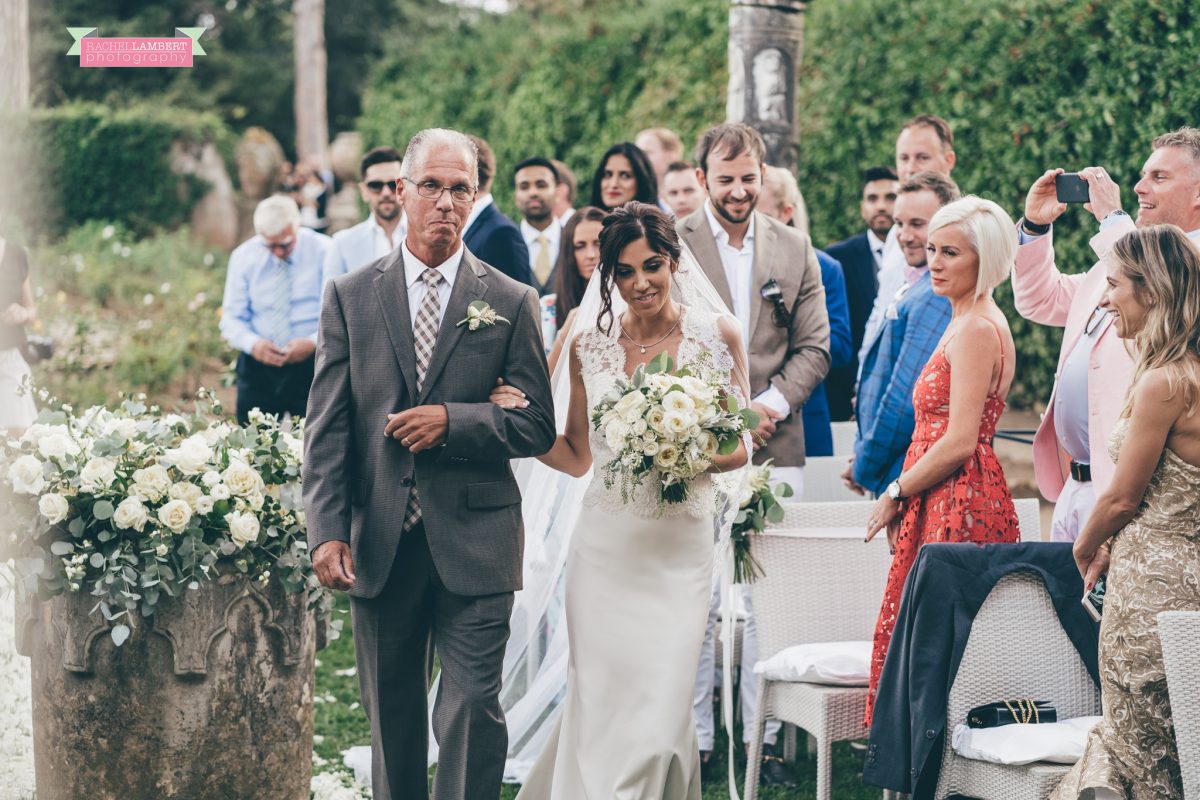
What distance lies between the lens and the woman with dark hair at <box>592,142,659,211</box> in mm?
6918

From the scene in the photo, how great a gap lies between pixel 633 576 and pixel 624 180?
279 centimetres

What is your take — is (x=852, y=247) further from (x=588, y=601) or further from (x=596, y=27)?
(x=596, y=27)

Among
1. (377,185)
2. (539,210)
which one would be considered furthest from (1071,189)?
(377,185)

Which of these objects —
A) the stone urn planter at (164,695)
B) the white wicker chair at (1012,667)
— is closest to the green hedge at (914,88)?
the white wicker chair at (1012,667)

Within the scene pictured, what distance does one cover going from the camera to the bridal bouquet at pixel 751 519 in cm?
523

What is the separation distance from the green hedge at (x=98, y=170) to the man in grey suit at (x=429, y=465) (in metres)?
16.7

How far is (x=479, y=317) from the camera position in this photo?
424 cm

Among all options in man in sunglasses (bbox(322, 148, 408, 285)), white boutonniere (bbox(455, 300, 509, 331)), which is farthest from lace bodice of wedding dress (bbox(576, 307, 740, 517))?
man in sunglasses (bbox(322, 148, 408, 285))

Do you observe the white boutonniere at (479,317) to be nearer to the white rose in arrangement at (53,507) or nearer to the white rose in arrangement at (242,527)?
the white rose in arrangement at (242,527)

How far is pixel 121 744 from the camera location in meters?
4.61

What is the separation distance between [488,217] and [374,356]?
2.91 metres

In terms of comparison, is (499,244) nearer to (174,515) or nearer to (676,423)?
(174,515)

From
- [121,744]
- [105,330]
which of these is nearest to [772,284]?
[121,744]

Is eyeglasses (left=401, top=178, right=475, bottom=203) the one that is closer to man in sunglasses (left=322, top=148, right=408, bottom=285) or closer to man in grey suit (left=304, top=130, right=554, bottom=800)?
man in grey suit (left=304, top=130, right=554, bottom=800)
